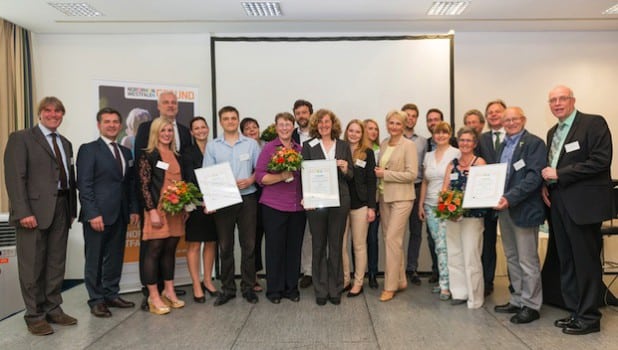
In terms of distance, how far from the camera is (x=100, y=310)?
3779 millimetres

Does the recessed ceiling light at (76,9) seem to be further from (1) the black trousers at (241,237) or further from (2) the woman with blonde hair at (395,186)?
(2) the woman with blonde hair at (395,186)

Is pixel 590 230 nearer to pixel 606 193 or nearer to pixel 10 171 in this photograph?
pixel 606 193

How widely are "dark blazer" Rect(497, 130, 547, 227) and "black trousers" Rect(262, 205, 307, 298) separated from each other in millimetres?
1833

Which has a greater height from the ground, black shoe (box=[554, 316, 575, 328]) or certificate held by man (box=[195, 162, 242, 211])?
certificate held by man (box=[195, 162, 242, 211])

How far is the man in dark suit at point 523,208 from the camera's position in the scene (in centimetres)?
337

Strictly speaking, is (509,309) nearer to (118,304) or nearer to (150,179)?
(150,179)

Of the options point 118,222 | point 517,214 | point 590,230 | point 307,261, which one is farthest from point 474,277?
point 118,222

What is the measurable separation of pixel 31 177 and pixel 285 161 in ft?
6.60

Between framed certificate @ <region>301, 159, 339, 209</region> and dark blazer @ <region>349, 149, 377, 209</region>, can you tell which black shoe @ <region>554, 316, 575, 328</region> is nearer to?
dark blazer @ <region>349, 149, 377, 209</region>

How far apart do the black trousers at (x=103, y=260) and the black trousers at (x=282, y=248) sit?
1.37m

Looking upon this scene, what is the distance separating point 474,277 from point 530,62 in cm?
368

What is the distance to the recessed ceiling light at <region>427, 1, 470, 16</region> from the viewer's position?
488 cm

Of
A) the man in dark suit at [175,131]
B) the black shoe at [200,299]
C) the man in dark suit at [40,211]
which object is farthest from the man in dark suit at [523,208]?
the man in dark suit at [40,211]

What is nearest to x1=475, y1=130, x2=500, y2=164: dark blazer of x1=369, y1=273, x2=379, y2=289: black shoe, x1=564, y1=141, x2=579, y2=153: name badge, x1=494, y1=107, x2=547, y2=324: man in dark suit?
x1=494, y1=107, x2=547, y2=324: man in dark suit
